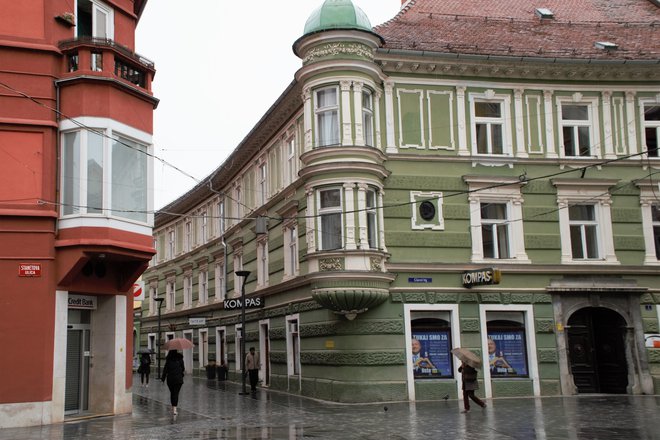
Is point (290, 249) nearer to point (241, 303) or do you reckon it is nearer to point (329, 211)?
point (241, 303)

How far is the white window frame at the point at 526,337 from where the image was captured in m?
24.2

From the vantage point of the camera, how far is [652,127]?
26.3m

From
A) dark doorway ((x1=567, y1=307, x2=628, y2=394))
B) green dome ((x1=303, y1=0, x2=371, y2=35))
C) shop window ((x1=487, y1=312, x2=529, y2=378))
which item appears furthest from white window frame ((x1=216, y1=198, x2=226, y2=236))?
dark doorway ((x1=567, y1=307, x2=628, y2=394))

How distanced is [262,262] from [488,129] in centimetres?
1203

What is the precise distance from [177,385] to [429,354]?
830 cm

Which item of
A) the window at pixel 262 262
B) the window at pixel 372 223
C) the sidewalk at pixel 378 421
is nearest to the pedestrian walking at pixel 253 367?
the window at pixel 262 262

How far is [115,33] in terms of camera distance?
70.1 feet

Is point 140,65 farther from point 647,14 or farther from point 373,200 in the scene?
point 647,14

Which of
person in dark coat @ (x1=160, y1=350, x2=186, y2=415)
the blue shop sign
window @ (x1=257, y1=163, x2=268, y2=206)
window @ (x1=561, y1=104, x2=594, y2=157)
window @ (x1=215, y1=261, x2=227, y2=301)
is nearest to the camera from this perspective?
person in dark coat @ (x1=160, y1=350, x2=186, y2=415)

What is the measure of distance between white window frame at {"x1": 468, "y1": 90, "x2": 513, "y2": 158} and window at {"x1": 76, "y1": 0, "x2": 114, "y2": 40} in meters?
11.8

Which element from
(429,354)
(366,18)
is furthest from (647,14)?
(429,354)

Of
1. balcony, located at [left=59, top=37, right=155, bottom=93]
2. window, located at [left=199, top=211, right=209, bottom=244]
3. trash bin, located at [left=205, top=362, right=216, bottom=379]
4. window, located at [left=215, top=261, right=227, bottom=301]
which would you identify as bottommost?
trash bin, located at [left=205, top=362, right=216, bottom=379]

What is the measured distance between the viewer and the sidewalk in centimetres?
1566

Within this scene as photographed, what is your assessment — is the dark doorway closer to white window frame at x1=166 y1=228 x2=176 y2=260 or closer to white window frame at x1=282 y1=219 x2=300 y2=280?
white window frame at x1=282 y1=219 x2=300 y2=280
